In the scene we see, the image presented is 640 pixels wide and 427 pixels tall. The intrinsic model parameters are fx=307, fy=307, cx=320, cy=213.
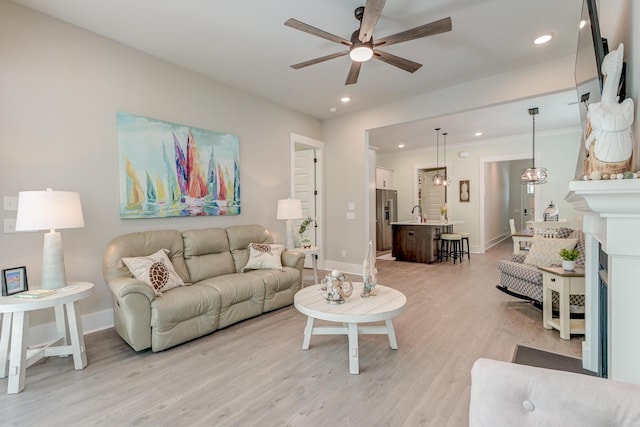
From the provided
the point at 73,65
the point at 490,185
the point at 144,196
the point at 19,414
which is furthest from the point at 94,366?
the point at 490,185

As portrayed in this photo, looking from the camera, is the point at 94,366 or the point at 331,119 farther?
the point at 331,119

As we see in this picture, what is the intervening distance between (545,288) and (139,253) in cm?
404

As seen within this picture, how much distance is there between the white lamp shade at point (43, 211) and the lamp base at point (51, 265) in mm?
197

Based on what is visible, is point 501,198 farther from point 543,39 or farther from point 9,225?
point 9,225

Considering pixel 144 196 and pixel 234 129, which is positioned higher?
pixel 234 129

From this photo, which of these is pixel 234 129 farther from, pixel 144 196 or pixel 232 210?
pixel 144 196

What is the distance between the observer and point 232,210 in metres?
4.24

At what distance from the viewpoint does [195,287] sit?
2939 mm

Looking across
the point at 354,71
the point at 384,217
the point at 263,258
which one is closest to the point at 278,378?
the point at 263,258

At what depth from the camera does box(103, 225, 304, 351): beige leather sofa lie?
252 cm

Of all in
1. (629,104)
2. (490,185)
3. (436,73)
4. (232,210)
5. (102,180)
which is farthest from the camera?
(490,185)

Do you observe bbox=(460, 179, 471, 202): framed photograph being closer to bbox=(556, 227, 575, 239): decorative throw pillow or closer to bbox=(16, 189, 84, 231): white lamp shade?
bbox=(556, 227, 575, 239): decorative throw pillow

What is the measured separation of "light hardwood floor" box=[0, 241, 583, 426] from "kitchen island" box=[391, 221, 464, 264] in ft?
10.0

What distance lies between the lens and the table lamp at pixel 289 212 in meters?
4.52
